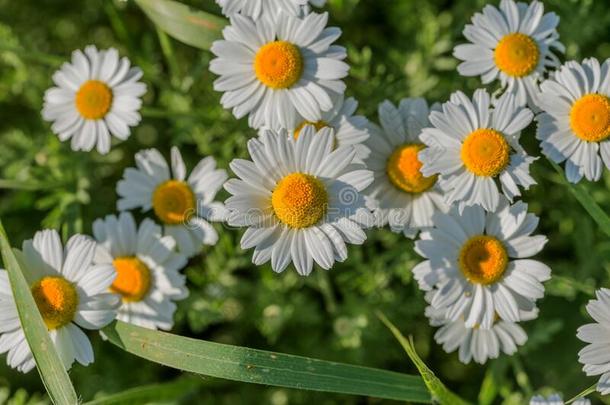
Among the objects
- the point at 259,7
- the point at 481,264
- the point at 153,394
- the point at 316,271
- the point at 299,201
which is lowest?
the point at 153,394

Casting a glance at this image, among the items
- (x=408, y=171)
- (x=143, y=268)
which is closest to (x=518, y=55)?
(x=408, y=171)

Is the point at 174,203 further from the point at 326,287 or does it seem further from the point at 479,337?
the point at 479,337

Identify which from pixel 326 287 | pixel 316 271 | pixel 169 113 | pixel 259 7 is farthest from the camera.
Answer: pixel 316 271

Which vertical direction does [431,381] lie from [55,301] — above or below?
above

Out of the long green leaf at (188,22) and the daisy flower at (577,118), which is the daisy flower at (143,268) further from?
the daisy flower at (577,118)

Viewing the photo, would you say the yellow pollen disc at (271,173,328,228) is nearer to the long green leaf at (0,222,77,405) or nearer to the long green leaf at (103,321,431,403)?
the long green leaf at (103,321,431,403)

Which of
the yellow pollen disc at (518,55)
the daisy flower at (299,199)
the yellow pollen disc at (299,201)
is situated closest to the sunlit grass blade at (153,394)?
the daisy flower at (299,199)

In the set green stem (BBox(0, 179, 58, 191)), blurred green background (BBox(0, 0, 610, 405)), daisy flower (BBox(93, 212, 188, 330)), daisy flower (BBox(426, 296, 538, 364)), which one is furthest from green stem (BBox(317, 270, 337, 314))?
green stem (BBox(0, 179, 58, 191))
